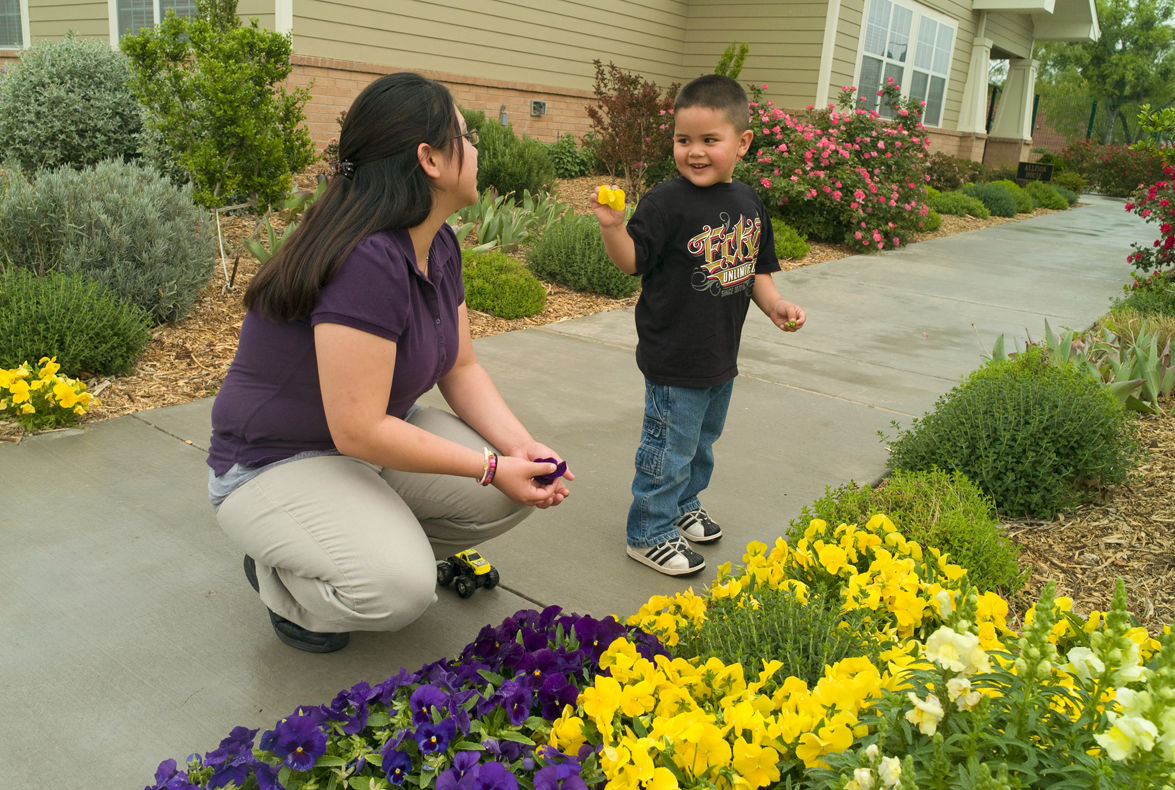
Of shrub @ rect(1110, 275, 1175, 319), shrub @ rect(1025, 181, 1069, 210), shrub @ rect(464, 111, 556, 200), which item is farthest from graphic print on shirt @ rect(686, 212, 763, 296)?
shrub @ rect(1025, 181, 1069, 210)

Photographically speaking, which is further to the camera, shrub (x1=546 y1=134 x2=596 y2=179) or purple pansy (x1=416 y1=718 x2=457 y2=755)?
shrub (x1=546 y1=134 x2=596 y2=179)

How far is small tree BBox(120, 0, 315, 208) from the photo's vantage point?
17.7 ft

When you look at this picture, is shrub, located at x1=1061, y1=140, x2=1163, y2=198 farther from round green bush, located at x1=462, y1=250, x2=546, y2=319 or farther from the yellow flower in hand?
the yellow flower in hand

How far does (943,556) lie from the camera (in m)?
2.52

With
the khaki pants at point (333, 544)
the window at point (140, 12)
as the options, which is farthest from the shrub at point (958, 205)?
the khaki pants at point (333, 544)

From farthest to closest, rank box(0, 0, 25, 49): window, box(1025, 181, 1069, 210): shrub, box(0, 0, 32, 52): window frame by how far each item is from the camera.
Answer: box(1025, 181, 1069, 210): shrub < box(0, 0, 25, 49): window < box(0, 0, 32, 52): window frame

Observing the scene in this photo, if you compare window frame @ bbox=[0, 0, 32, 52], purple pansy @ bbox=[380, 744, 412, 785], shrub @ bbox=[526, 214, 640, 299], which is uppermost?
window frame @ bbox=[0, 0, 32, 52]

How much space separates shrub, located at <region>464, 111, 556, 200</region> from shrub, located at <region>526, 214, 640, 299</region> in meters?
2.63

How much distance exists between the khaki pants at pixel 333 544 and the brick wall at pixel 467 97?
6.80m

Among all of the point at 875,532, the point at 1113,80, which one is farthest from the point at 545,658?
the point at 1113,80

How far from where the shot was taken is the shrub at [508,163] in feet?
32.7

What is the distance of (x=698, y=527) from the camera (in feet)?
10.7

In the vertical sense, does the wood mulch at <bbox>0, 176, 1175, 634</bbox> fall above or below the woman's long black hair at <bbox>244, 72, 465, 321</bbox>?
below

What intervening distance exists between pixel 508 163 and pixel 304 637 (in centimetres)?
812
